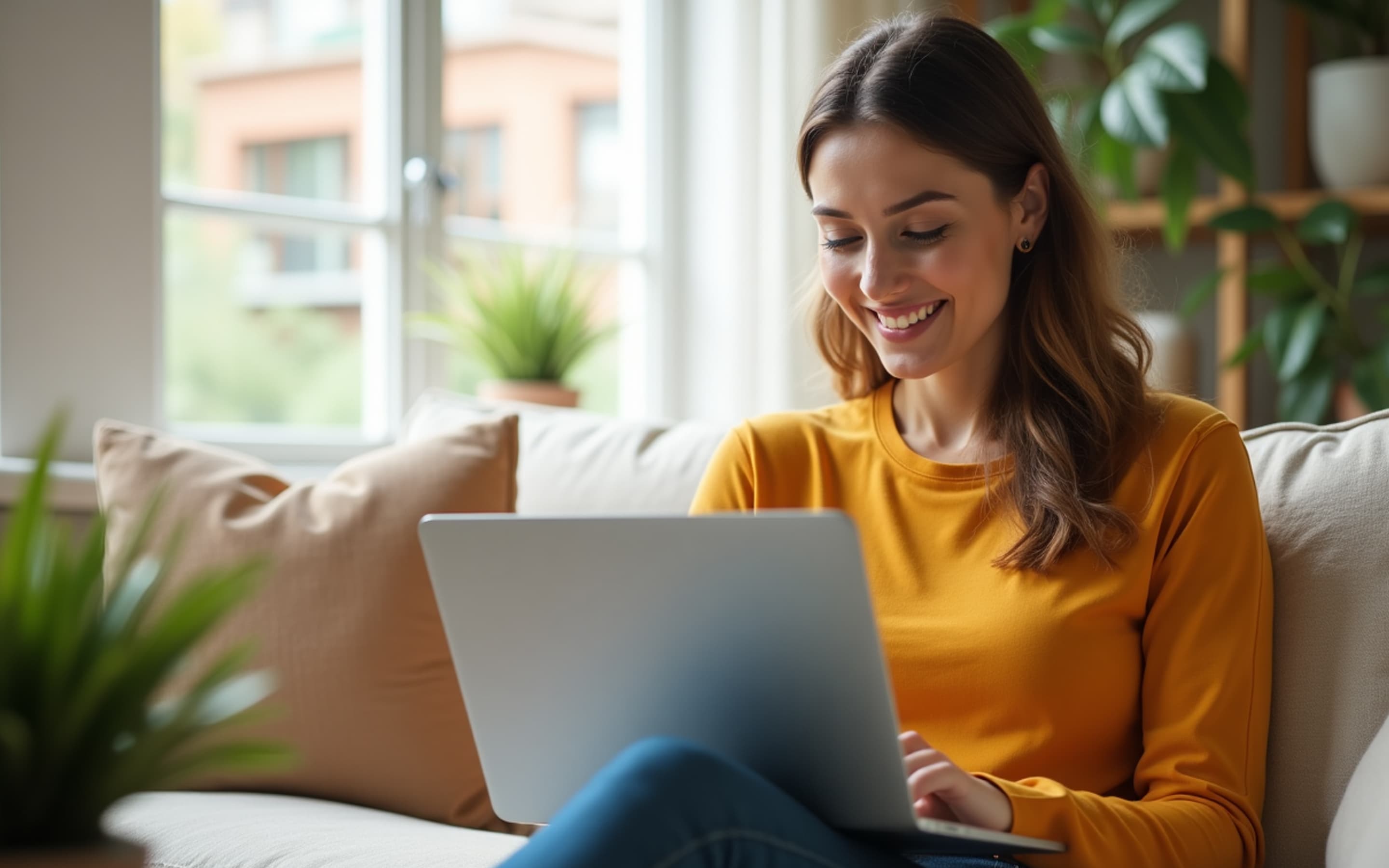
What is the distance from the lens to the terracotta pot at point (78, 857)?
0.51 meters

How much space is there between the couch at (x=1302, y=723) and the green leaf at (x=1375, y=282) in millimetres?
1484

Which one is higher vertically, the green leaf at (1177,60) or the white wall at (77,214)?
the green leaf at (1177,60)

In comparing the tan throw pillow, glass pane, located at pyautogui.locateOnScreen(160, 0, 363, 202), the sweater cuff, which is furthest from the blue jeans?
glass pane, located at pyautogui.locateOnScreen(160, 0, 363, 202)

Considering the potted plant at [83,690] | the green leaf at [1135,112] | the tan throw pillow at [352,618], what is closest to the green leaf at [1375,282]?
the green leaf at [1135,112]

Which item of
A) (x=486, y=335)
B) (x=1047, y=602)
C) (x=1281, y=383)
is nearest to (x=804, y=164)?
(x=1047, y=602)

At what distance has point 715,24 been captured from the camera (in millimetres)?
3145

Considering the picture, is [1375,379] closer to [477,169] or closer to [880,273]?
[880,273]

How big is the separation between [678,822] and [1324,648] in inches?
26.1

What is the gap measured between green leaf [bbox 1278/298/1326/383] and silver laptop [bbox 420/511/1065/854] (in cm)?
189

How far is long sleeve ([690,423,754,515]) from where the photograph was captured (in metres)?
1.43

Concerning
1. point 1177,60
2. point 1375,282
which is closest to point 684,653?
point 1177,60

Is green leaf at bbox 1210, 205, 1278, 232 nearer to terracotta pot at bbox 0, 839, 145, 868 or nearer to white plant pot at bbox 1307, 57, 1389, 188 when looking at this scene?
white plant pot at bbox 1307, 57, 1389, 188

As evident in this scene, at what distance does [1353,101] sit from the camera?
269 cm

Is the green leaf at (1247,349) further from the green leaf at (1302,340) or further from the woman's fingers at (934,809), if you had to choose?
the woman's fingers at (934,809)
